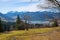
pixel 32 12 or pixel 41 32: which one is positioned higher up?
pixel 32 12

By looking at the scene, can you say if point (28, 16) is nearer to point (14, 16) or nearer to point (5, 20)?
point (14, 16)

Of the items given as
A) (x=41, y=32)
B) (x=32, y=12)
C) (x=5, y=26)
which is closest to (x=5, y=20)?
(x=5, y=26)

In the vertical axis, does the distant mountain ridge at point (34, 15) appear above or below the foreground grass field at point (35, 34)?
above

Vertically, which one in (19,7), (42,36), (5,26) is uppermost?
(19,7)

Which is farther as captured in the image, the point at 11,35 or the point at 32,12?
the point at 32,12

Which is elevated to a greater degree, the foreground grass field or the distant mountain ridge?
the distant mountain ridge

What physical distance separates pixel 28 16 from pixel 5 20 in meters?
0.43

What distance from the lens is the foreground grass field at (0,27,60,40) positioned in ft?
8.12

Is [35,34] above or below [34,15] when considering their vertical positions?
below

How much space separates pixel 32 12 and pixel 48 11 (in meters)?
0.31

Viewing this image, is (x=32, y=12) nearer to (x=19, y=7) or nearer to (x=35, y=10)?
(x=35, y=10)

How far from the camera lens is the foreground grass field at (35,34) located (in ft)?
8.12

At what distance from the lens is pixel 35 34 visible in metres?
2.59

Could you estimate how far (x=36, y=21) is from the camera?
2691 millimetres
